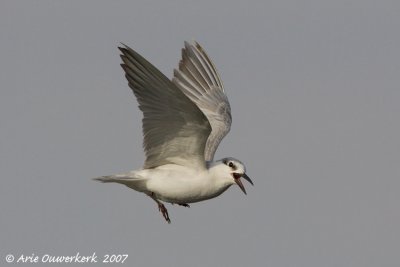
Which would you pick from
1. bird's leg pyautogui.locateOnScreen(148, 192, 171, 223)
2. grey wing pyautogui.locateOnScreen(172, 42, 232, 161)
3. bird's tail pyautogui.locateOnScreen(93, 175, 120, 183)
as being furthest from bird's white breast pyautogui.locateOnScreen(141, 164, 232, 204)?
grey wing pyautogui.locateOnScreen(172, 42, 232, 161)

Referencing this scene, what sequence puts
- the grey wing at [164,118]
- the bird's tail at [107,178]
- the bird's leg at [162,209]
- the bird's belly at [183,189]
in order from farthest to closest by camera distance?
the bird's leg at [162,209] < the bird's belly at [183,189] < the bird's tail at [107,178] < the grey wing at [164,118]

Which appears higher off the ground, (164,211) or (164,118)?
(164,118)

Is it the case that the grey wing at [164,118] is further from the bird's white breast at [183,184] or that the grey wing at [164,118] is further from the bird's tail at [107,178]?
the bird's tail at [107,178]

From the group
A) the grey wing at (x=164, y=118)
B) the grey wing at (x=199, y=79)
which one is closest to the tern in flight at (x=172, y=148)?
the grey wing at (x=164, y=118)

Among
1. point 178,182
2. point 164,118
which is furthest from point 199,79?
point 164,118

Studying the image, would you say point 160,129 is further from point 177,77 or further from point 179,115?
point 177,77

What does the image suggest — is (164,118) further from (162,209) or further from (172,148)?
(162,209)

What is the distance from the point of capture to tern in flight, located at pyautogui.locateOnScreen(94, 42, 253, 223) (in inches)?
676

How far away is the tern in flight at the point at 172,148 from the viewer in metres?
17.2

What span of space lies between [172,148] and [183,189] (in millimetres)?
695

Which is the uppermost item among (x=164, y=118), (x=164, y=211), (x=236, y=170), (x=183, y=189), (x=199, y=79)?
(x=199, y=79)

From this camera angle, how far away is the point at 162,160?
1886cm

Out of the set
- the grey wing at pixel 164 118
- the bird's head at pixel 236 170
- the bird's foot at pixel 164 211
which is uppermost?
the grey wing at pixel 164 118

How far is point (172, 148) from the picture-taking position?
18.6 meters
